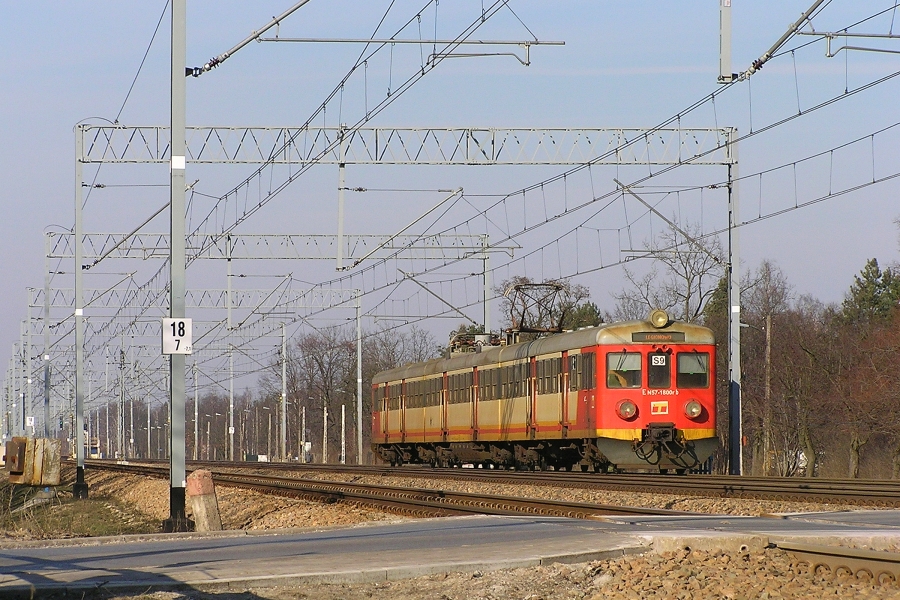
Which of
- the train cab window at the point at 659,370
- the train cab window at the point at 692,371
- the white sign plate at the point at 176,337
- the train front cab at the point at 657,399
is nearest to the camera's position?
the white sign plate at the point at 176,337

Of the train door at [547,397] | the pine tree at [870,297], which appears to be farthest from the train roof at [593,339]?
the pine tree at [870,297]

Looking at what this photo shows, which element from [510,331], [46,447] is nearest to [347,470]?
[510,331]

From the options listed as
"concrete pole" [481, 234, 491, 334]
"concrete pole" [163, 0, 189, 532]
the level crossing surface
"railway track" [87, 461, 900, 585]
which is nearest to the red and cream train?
"railway track" [87, 461, 900, 585]

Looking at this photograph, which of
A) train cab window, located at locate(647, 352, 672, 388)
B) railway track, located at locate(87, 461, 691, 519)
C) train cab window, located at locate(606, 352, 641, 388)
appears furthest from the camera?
train cab window, located at locate(647, 352, 672, 388)

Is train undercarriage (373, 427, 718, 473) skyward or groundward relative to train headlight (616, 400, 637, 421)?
groundward

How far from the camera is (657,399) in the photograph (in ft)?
85.1

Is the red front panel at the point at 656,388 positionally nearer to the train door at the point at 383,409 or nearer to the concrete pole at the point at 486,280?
the concrete pole at the point at 486,280

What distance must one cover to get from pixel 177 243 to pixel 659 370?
498 inches

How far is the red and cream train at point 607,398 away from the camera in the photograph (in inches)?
1010

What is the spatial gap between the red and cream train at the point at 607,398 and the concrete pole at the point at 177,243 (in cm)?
1124

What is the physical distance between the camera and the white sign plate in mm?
15945

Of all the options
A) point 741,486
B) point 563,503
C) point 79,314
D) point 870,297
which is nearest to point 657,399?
point 741,486

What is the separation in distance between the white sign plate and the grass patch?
8.68 ft

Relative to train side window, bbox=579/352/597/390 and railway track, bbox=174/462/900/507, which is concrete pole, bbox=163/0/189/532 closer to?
railway track, bbox=174/462/900/507
